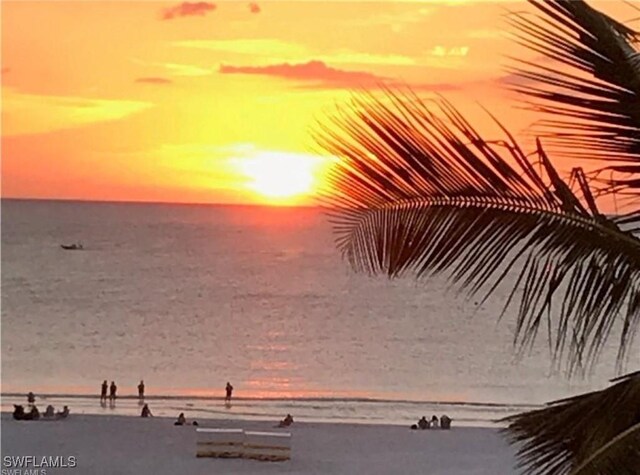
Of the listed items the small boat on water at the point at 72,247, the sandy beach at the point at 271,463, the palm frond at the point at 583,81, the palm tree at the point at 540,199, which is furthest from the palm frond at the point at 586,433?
the small boat on water at the point at 72,247

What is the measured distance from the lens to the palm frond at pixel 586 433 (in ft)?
10.5

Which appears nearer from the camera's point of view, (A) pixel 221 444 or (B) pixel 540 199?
(B) pixel 540 199

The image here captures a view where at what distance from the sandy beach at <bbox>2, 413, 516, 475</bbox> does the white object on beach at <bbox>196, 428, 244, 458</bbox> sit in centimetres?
16

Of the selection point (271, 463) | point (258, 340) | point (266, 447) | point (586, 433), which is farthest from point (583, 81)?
point (258, 340)

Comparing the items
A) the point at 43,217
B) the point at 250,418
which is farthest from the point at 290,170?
the point at 43,217

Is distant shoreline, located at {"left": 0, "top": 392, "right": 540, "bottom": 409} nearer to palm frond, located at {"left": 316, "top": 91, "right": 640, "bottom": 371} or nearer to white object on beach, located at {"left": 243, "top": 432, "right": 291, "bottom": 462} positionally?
white object on beach, located at {"left": 243, "top": 432, "right": 291, "bottom": 462}

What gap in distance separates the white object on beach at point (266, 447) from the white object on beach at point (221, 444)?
0.12 m

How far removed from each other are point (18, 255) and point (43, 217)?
5878cm

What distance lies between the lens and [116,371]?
127ft

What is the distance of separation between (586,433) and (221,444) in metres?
12.4

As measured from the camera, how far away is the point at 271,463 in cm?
1517

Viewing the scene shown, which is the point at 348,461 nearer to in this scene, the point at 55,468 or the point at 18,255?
the point at 55,468

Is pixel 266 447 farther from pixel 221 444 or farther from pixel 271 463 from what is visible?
pixel 221 444

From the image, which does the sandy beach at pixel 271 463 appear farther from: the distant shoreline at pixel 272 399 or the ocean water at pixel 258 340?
the distant shoreline at pixel 272 399
